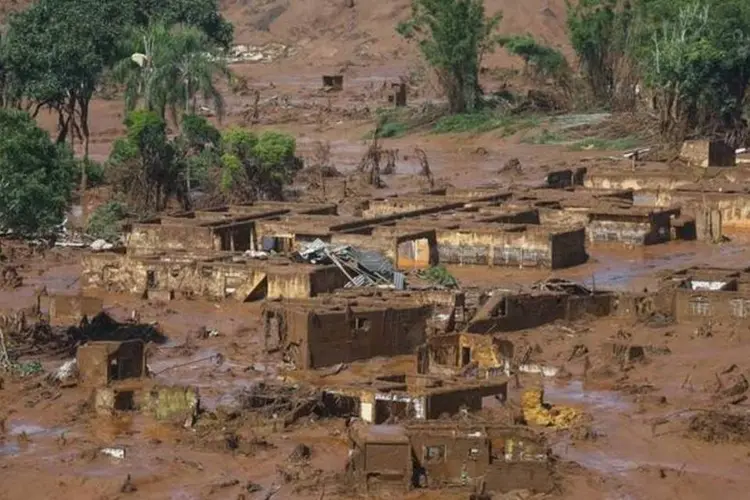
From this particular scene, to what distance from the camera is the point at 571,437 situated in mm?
24297

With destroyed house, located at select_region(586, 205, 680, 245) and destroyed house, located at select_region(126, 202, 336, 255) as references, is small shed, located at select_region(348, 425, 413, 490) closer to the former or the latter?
destroyed house, located at select_region(126, 202, 336, 255)

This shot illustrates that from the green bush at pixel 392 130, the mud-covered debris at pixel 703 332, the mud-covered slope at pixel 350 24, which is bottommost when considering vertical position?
the mud-covered debris at pixel 703 332

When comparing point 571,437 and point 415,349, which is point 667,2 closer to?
point 415,349

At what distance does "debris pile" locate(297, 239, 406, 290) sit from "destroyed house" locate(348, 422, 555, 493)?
35.9 feet

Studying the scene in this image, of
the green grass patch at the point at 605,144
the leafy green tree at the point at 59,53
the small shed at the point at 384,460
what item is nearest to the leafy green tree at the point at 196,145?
the leafy green tree at the point at 59,53

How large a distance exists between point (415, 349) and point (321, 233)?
959cm

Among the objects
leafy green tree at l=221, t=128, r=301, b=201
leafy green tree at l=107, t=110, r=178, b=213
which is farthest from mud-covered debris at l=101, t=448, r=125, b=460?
leafy green tree at l=221, t=128, r=301, b=201

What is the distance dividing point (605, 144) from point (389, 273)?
26.3 m

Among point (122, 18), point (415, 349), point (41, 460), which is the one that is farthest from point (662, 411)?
point (122, 18)

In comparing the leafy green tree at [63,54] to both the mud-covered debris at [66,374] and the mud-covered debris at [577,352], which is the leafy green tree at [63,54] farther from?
the mud-covered debris at [577,352]

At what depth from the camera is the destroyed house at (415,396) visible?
24.1m

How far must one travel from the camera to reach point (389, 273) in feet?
114

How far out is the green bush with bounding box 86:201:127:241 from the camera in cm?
4275

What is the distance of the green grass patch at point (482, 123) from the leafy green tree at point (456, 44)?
82 centimetres
